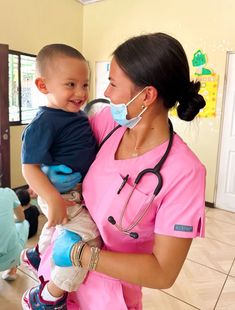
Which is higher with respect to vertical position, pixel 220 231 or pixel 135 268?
pixel 135 268

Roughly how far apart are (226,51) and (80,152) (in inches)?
125

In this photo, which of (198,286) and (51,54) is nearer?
(51,54)

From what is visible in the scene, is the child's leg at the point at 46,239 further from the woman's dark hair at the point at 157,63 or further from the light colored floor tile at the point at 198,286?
the light colored floor tile at the point at 198,286

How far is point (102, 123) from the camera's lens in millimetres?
1091

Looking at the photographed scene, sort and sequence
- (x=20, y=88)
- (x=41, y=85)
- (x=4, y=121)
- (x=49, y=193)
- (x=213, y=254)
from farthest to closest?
(x=20, y=88) < (x=4, y=121) < (x=213, y=254) < (x=41, y=85) < (x=49, y=193)

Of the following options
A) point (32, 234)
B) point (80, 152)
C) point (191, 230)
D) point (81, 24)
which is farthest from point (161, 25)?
point (191, 230)

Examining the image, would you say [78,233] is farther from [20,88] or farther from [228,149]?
[20,88]

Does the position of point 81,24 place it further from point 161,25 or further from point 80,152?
point 80,152

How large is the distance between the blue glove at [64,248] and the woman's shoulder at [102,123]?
1.26ft

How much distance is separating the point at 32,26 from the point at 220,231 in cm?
376

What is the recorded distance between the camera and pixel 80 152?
1.00 m

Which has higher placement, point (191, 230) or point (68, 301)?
point (191, 230)

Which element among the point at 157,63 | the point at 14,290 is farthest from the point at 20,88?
the point at 157,63

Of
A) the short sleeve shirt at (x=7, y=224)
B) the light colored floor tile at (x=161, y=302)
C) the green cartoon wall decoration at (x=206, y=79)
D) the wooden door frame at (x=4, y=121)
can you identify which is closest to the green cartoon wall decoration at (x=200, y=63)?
the green cartoon wall decoration at (x=206, y=79)
